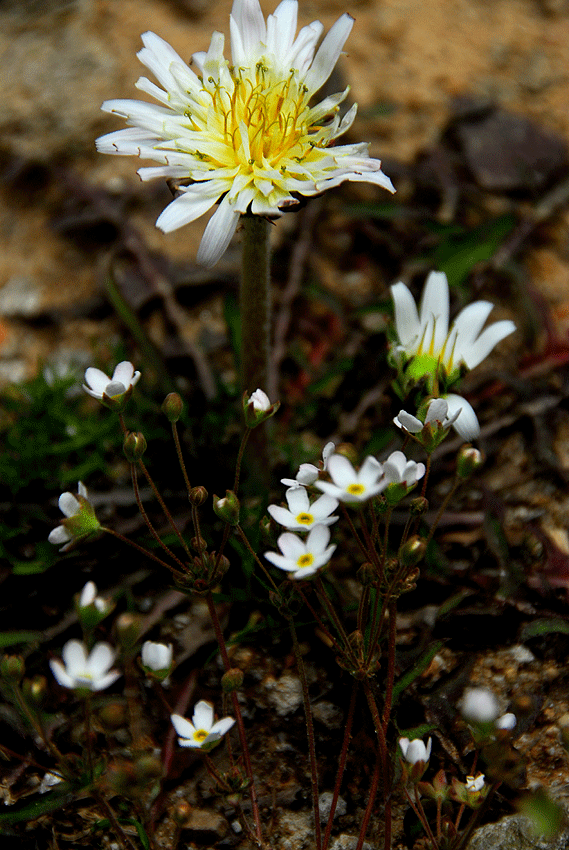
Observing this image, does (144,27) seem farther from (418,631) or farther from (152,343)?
(418,631)

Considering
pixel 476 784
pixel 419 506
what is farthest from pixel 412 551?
pixel 476 784

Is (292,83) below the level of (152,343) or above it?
above

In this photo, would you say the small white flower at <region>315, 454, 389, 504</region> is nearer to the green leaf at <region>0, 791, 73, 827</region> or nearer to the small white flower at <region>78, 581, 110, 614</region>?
the small white flower at <region>78, 581, 110, 614</region>

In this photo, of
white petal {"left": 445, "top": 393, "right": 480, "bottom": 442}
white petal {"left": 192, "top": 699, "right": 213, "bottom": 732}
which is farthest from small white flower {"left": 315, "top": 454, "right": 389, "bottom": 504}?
white petal {"left": 192, "top": 699, "right": 213, "bottom": 732}

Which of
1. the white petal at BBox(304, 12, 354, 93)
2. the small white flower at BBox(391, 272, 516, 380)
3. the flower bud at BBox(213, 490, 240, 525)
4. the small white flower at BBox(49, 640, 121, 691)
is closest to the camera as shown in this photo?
the small white flower at BBox(49, 640, 121, 691)

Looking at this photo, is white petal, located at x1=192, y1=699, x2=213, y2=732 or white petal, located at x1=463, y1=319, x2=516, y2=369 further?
white petal, located at x1=463, y1=319, x2=516, y2=369

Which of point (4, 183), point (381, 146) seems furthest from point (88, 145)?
point (381, 146)

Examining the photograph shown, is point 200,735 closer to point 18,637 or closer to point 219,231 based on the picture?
point 18,637

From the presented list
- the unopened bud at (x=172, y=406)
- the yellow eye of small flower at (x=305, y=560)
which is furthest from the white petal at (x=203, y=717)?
the unopened bud at (x=172, y=406)
